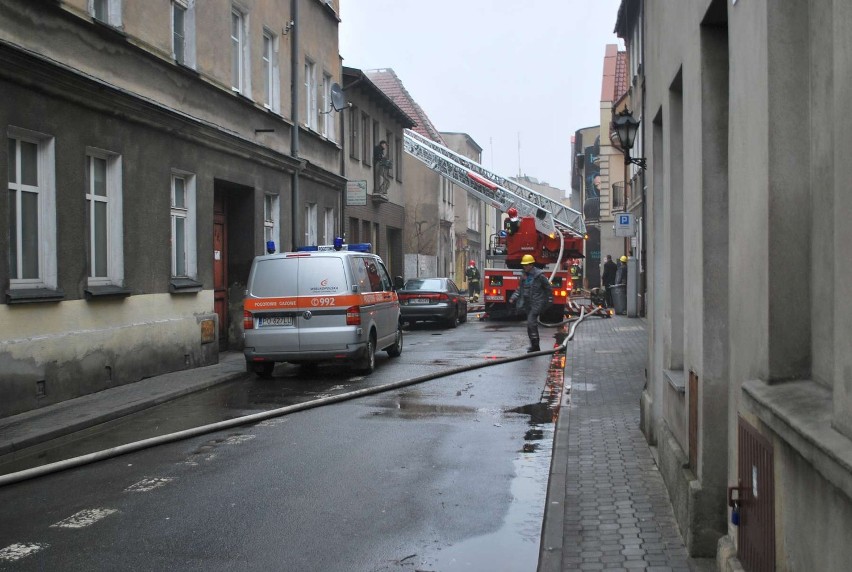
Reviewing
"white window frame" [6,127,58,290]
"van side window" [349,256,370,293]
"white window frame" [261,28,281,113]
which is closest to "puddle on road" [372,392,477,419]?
"van side window" [349,256,370,293]

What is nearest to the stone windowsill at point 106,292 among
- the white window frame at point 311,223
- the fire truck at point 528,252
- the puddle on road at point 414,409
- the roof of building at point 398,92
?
the puddle on road at point 414,409

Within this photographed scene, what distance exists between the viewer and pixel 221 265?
19.3 meters

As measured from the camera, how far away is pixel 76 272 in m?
12.3

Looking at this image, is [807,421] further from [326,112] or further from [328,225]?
[328,225]

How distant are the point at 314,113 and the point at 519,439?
16542mm

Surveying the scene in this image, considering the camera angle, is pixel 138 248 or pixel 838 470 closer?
pixel 838 470

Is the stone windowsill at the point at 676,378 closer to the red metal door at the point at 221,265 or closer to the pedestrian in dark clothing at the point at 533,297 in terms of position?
the pedestrian in dark clothing at the point at 533,297

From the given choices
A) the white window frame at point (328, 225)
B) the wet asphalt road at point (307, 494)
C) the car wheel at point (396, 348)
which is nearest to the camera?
the wet asphalt road at point (307, 494)

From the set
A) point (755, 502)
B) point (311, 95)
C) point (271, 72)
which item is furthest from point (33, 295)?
point (311, 95)

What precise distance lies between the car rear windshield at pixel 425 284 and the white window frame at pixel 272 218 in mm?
6475

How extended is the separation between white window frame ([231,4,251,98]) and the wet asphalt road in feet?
30.1

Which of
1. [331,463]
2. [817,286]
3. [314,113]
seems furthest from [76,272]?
[314,113]

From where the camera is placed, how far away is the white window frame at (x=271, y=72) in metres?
20.8

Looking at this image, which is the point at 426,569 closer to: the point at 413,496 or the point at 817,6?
the point at 413,496
